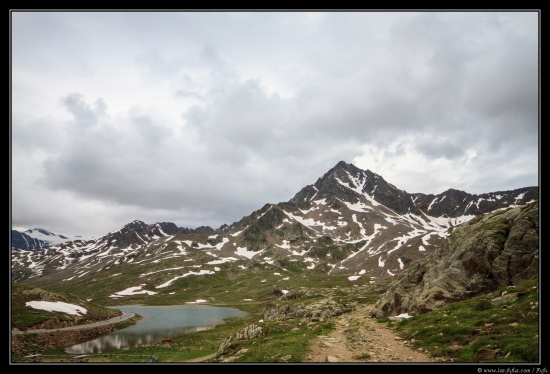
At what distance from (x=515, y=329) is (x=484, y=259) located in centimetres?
2314

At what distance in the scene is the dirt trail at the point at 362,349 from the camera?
59.5 feet

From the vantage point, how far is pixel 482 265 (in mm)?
36031

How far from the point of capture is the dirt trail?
59.5 ft

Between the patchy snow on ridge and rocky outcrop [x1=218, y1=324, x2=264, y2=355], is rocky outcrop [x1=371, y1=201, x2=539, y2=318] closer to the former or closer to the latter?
rocky outcrop [x1=218, y1=324, x2=264, y2=355]

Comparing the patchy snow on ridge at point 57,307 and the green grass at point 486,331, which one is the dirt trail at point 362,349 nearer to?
the green grass at point 486,331

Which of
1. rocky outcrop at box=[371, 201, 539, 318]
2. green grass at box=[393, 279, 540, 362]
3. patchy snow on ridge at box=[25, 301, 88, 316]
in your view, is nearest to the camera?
green grass at box=[393, 279, 540, 362]

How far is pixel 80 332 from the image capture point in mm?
62156

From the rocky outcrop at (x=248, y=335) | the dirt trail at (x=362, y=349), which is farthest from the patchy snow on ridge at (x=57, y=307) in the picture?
the dirt trail at (x=362, y=349)

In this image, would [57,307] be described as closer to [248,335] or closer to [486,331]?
[248,335]

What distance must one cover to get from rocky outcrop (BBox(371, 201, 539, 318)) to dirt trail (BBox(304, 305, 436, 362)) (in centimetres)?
1326

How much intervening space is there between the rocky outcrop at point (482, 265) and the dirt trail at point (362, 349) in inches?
522

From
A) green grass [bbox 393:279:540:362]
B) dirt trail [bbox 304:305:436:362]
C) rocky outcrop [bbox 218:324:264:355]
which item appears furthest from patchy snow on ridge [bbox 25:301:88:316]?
green grass [bbox 393:279:540:362]

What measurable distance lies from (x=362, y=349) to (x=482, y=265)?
84.1 feet
